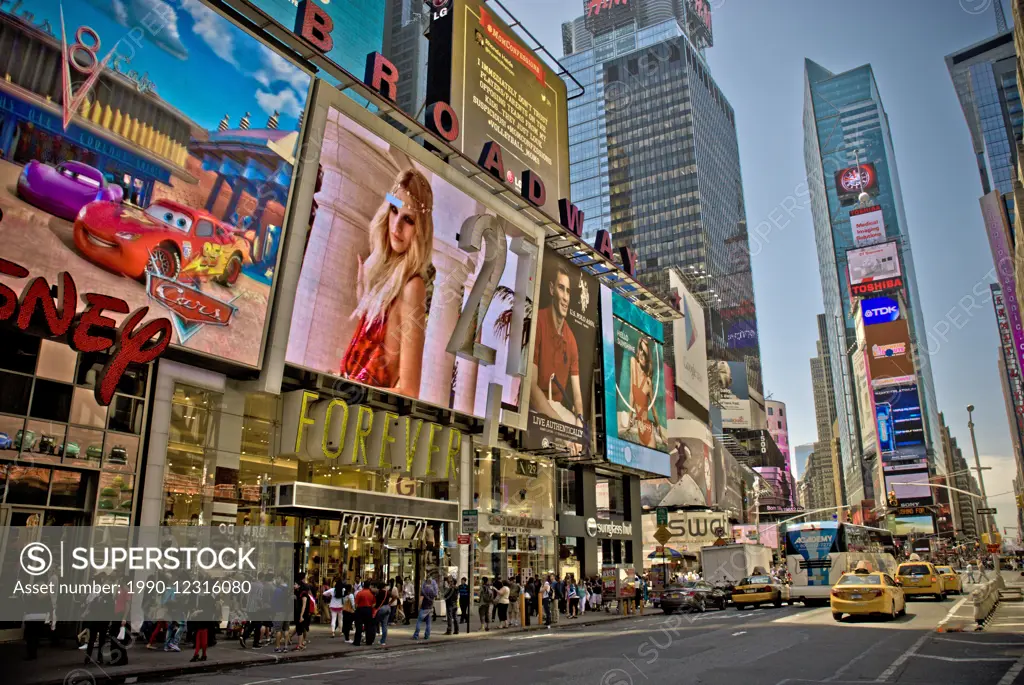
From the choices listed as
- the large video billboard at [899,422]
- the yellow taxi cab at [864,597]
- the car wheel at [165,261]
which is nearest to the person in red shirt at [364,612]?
the car wheel at [165,261]

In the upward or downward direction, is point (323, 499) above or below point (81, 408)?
below

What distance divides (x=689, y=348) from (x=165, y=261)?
229ft

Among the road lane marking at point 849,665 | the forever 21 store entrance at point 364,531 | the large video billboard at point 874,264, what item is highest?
the large video billboard at point 874,264

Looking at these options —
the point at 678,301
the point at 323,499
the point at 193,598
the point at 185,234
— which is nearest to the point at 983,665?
the point at 193,598

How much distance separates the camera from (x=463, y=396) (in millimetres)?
34375

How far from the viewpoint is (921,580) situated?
3316cm

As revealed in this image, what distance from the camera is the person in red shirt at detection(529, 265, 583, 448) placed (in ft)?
133

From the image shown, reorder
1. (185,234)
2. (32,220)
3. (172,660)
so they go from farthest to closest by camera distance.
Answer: (185,234), (32,220), (172,660)

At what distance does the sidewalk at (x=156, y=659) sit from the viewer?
1308cm

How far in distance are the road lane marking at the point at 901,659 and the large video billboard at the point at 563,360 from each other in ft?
77.7

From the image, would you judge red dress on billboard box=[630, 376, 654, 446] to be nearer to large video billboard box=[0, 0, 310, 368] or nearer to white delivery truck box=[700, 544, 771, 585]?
white delivery truck box=[700, 544, 771, 585]

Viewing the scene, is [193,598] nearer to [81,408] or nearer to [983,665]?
[81,408]

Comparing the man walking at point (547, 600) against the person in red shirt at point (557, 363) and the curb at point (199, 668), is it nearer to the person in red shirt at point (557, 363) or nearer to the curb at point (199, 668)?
the curb at point (199, 668)

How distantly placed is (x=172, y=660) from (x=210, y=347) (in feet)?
33.5
